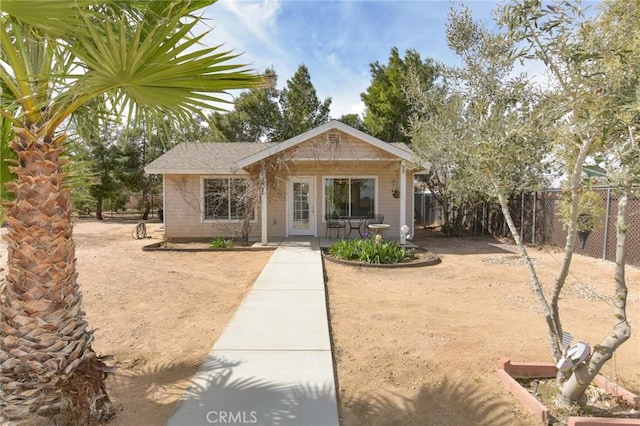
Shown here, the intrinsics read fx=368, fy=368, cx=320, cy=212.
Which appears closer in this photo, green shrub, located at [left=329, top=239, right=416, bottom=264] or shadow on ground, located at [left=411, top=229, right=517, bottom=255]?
green shrub, located at [left=329, top=239, right=416, bottom=264]

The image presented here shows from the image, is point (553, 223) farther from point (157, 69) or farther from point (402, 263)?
point (157, 69)

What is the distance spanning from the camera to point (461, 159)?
3.59 metres

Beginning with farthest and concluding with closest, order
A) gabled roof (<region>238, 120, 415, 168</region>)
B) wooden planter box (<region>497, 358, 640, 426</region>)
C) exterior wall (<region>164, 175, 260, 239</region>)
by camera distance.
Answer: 1. exterior wall (<region>164, 175, 260, 239</region>)
2. gabled roof (<region>238, 120, 415, 168</region>)
3. wooden planter box (<region>497, 358, 640, 426</region>)

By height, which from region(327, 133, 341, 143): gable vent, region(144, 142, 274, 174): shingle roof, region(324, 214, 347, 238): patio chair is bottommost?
region(324, 214, 347, 238): patio chair

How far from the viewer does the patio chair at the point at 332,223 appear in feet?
46.2

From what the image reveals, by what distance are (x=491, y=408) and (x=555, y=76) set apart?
2861mm

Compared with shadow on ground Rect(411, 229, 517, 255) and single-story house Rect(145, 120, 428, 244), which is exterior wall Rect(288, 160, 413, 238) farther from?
shadow on ground Rect(411, 229, 517, 255)

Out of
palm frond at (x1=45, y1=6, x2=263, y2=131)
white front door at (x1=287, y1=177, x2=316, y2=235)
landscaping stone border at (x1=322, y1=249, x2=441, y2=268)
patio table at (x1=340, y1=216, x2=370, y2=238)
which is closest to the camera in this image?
palm frond at (x1=45, y1=6, x2=263, y2=131)

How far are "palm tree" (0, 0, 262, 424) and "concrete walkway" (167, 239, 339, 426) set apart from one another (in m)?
0.95

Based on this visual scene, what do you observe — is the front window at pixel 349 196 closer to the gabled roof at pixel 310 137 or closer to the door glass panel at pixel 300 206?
the door glass panel at pixel 300 206

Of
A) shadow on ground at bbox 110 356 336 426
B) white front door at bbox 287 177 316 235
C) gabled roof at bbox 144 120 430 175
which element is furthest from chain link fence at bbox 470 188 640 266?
white front door at bbox 287 177 316 235

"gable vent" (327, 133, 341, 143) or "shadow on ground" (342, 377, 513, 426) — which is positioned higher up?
"gable vent" (327, 133, 341, 143)

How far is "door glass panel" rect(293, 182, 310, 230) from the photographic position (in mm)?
14484

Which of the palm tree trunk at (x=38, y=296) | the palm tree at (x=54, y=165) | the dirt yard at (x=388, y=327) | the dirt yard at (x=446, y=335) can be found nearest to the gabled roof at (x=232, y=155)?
the dirt yard at (x=388, y=327)
